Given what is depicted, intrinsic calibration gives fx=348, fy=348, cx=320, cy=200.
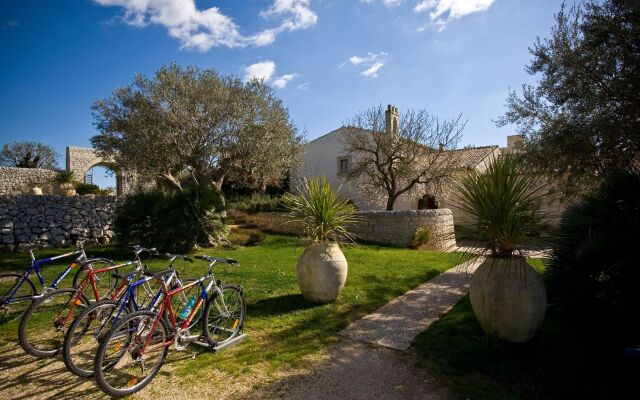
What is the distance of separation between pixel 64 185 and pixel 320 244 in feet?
63.5

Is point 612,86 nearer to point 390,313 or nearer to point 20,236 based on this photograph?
point 390,313

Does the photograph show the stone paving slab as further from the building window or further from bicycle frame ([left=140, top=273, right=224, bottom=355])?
the building window

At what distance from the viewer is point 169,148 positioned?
42.0ft

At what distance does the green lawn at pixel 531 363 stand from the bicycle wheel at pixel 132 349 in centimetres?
293

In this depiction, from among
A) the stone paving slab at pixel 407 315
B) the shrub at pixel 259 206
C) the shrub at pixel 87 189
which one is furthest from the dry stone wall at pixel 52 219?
the stone paving slab at pixel 407 315

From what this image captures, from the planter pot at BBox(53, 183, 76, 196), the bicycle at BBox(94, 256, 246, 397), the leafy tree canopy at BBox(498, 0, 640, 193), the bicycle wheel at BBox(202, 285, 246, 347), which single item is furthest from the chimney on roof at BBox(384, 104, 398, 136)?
the planter pot at BBox(53, 183, 76, 196)

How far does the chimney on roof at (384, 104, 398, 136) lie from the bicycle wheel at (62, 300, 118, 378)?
51.4ft

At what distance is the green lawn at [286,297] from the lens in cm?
409

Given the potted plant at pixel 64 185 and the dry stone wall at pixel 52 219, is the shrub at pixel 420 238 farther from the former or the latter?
the potted plant at pixel 64 185

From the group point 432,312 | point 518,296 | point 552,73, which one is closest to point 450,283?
point 432,312

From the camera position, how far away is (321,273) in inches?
233

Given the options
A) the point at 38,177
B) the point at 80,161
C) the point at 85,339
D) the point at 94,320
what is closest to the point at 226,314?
the point at 94,320

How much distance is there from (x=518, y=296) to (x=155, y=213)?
1024 centimetres

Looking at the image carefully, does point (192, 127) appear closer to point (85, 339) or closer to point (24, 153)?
point (85, 339)
